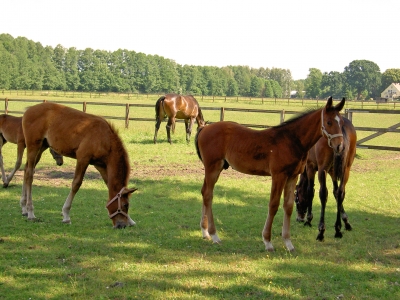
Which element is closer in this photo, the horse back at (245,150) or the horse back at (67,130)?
the horse back at (245,150)

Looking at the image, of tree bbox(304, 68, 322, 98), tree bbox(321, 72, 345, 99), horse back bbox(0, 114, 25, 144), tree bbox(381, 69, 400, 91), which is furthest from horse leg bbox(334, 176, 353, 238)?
tree bbox(381, 69, 400, 91)

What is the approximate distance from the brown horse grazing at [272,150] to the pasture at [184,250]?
62 cm

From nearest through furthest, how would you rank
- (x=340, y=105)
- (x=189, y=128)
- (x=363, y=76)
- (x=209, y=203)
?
(x=340, y=105) < (x=209, y=203) < (x=189, y=128) < (x=363, y=76)

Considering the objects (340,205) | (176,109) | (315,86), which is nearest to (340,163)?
(340,205)

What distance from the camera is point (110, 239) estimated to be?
22.3ft

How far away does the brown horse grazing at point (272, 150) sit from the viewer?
6.39 metres

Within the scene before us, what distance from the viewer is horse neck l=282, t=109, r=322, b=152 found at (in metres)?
6.44

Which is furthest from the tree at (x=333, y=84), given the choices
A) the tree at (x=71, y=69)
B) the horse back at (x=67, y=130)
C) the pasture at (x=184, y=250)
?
the horse back at (x=67, y=130)

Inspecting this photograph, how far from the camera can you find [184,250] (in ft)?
21.1

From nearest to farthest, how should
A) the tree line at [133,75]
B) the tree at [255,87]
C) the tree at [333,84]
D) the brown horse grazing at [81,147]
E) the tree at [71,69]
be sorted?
the brown horse grazing at [81,147]
the tree line at [133,75]
the tree at [333,84]
the tree at [71,69]
the tree at [255,87]

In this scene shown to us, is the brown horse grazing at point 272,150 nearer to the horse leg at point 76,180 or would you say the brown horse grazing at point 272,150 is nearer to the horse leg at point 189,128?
the horse leg at point 76,180

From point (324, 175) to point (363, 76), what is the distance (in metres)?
97.4

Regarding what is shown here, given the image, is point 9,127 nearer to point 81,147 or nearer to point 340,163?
point 81,147

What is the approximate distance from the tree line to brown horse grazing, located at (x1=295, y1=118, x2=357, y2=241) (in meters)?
81.5
